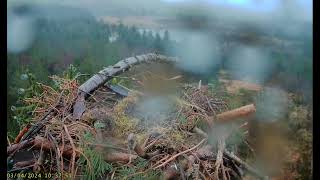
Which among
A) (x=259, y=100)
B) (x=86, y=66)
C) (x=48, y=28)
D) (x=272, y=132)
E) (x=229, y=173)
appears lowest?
(x=229, y=173)

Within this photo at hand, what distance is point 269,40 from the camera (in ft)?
8.36

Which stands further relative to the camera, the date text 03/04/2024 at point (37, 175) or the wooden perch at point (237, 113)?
the wooden perch at point (237, 113)

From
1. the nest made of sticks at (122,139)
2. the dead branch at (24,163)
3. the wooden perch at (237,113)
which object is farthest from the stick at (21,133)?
the wooden perch at (237,113)

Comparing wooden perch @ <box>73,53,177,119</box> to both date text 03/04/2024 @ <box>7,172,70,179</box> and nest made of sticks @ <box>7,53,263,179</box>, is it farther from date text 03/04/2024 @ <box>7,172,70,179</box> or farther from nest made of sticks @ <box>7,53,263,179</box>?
date text 03/04/2024 @ <box>7,172,70,179</box>

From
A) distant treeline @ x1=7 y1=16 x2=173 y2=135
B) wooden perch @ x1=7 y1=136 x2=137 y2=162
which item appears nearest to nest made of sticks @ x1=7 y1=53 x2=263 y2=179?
wooden perch @ x1=7 y1=136 x2=137 y2=162

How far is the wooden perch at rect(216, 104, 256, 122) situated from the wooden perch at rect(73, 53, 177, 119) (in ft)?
1.26

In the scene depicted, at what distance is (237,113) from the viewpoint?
8.27 ft

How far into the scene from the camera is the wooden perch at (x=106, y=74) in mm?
2475

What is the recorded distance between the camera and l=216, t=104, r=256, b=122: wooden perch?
2.50 m

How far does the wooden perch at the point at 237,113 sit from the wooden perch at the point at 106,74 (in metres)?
0.38

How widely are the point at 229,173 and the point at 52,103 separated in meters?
0.98

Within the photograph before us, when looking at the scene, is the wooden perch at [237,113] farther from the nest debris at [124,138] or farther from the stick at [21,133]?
the stick at [21,133]

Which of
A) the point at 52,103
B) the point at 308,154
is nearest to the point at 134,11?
the point at 52,103

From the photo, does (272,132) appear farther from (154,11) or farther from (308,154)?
(154,11)
